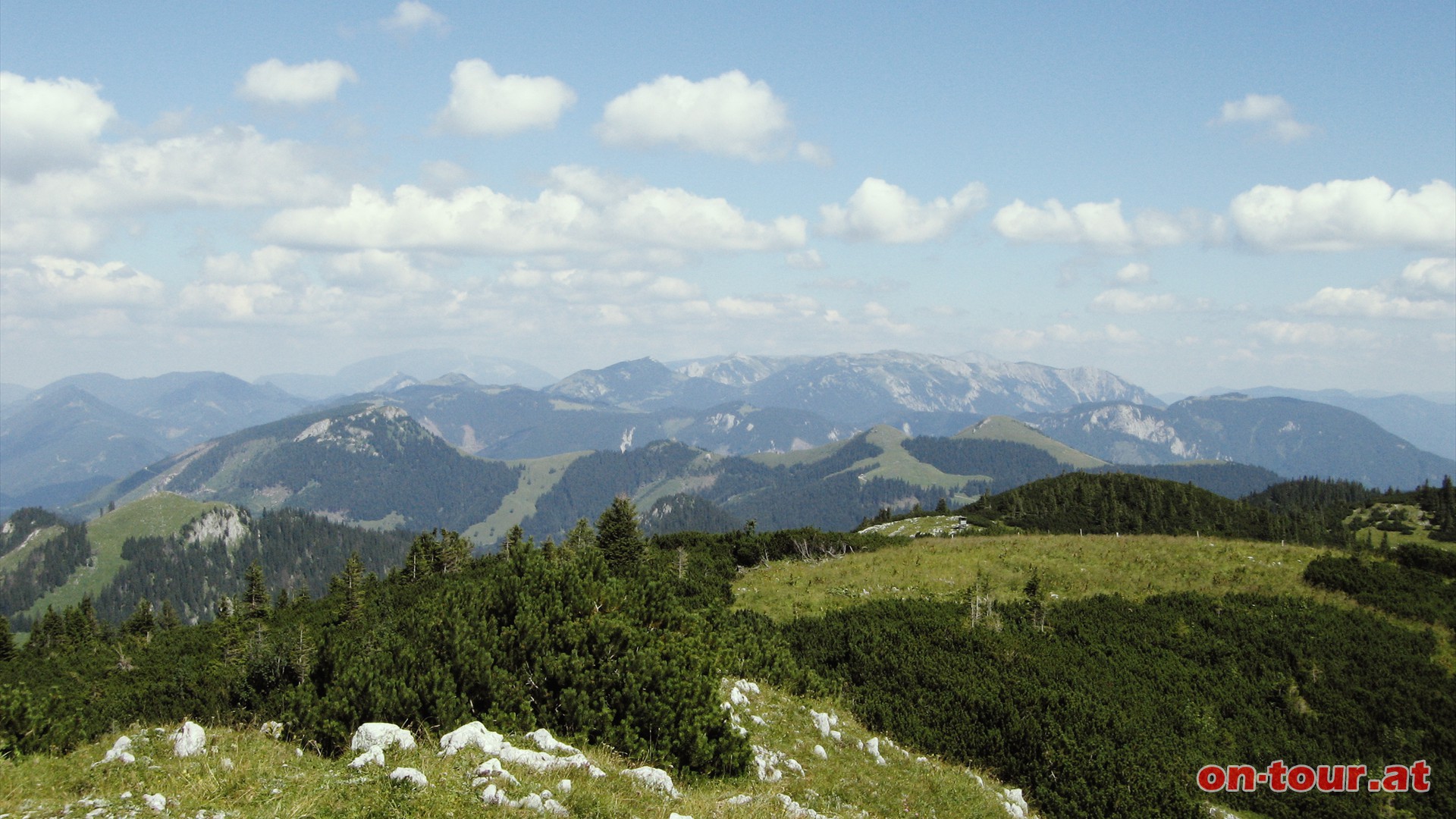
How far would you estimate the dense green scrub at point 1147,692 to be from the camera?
62.0 feet

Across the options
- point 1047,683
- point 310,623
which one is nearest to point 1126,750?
point 1047,683

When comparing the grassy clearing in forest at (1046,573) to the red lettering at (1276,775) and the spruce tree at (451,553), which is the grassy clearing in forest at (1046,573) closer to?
the red lettering at (1276,775)

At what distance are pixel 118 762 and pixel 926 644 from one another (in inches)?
906

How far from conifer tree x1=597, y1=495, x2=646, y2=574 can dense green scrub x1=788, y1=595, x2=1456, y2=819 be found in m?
→ 18.7

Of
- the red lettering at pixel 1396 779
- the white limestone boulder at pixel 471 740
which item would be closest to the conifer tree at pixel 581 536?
the white limestone boulder at pixel 471 740

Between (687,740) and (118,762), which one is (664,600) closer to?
(687,740)

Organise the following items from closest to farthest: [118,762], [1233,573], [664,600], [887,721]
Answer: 1. [118,762]
2. [664,600]
3. [887,721]
4. [1233,573]

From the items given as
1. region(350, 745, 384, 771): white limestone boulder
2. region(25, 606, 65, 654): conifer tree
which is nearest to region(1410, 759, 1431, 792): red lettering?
region(350, 745, 384, 771): white limestone boulder

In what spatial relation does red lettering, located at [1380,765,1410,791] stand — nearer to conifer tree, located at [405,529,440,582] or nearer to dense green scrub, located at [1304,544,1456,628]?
dense green scrub, located at [1304,544,1456,628]

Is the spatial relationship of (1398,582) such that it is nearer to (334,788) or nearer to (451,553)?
(334,788)

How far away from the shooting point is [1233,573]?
35094 mm

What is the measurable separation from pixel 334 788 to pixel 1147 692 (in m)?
24.7

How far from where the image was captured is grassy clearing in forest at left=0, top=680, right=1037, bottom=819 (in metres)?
9.06

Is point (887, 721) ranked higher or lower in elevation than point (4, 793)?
lower
